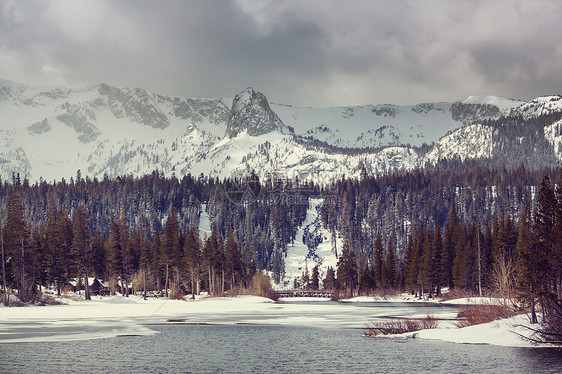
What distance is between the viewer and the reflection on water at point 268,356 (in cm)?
3141

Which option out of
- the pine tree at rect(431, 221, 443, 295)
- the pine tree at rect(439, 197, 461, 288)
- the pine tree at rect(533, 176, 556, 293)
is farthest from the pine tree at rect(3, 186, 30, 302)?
the pine tree at rect(439, 197, 461, 288)

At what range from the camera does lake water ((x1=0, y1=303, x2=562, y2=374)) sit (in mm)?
31344

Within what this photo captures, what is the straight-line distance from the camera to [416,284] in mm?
131250

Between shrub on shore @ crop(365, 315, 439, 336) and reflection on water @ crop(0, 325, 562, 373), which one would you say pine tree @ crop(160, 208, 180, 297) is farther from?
reflection on water @ crop(0, 325, 562, 373)

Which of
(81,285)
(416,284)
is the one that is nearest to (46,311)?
(81,285)

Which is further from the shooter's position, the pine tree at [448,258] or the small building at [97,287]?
the small building at [97,287]

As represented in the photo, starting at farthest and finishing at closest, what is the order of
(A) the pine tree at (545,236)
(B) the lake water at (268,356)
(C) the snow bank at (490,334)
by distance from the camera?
(A) the pine tree at (545,236)
(C) the snow bank at (490,334)
(B) the lake water at (268,356)

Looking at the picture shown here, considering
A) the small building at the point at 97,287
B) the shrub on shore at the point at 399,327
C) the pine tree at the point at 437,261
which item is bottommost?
the small building at the point at 97,287

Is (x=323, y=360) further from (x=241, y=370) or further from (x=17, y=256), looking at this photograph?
(x=17, y=256)

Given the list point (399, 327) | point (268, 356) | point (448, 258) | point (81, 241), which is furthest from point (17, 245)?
point (448, 258)

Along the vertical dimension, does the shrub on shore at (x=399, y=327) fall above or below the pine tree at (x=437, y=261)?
below

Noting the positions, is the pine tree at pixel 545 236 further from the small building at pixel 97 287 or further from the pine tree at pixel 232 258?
the small building at pixel 97 287

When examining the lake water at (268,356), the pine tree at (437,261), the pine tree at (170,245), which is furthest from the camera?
the pine tree at (437,261)

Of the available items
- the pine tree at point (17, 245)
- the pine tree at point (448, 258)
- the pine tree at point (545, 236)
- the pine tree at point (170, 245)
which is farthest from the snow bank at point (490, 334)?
the pine tree at point (448, 258)
